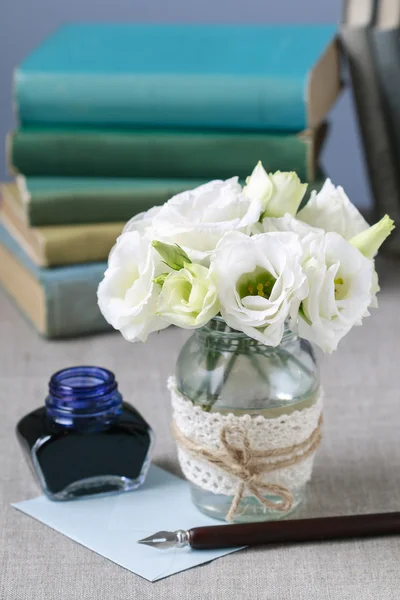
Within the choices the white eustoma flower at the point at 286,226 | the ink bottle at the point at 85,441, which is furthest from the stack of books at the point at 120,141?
the white eustoma flower at the point at 286,226

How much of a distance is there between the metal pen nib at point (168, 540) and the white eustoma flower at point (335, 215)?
0.70ft

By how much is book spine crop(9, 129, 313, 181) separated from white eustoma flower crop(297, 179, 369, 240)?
48 cm

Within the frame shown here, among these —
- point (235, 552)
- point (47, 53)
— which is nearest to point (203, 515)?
point (235, 552)

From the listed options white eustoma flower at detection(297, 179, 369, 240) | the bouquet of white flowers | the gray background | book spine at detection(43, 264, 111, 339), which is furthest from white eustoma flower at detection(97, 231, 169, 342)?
the gray background

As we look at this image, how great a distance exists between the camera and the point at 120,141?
1122 mm

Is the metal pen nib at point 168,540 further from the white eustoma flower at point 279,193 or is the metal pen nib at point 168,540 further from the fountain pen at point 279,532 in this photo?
the white eustoma flower at point 279,193

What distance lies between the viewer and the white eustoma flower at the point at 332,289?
1.89 feet

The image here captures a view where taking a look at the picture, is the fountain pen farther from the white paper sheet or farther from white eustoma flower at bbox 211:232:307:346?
white eustoma flower at bbox 211:232:307:346

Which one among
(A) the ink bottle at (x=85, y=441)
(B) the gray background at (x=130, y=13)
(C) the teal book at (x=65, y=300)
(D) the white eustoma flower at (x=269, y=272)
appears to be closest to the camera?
(D) the white eustoma flower at (x=269, y=272)

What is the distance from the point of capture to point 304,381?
2.12 ft

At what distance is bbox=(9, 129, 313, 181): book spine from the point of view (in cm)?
111

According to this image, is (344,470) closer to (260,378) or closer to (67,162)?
(260,378)

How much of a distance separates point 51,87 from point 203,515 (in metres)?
0.63

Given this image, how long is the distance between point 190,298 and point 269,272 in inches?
2.0
